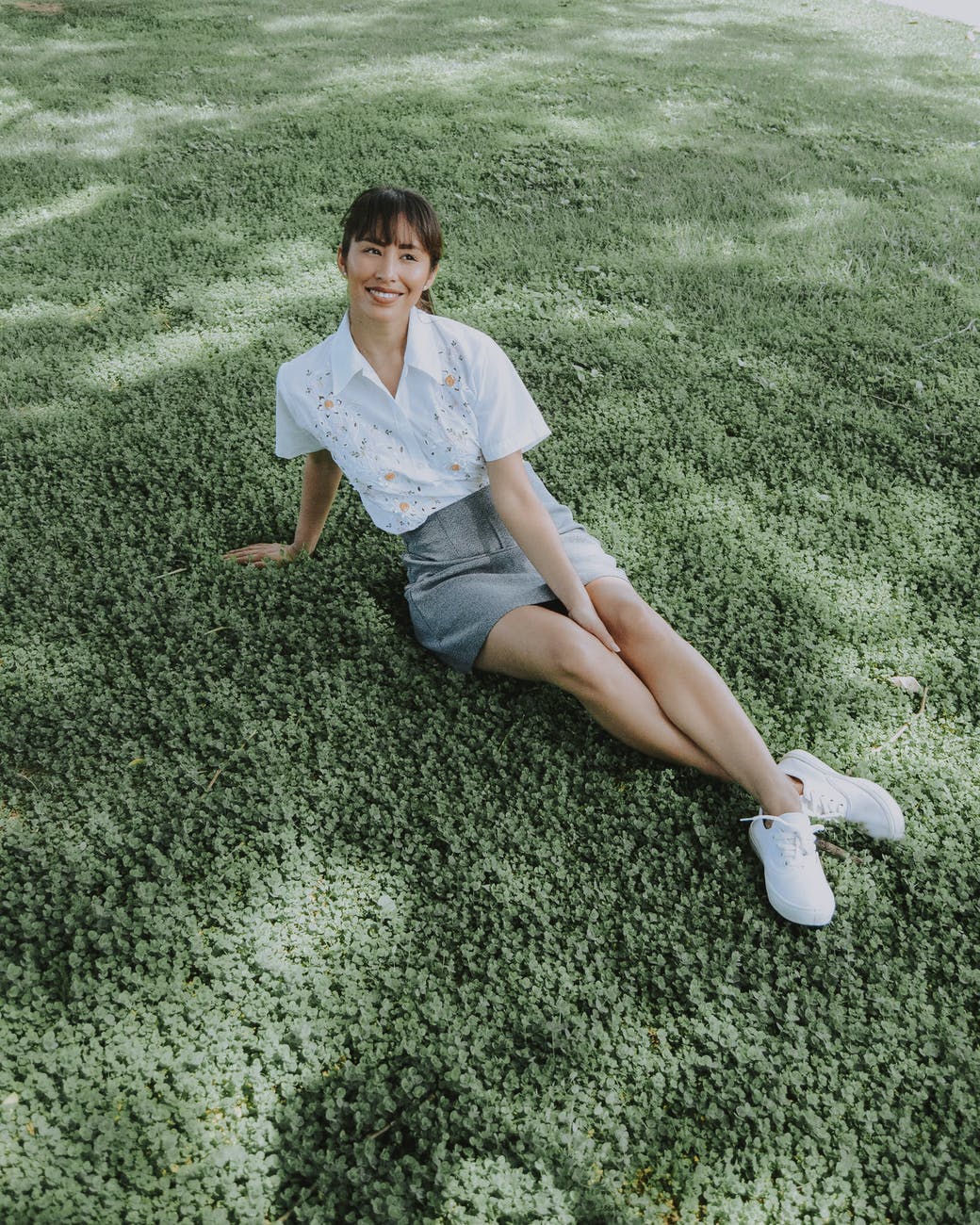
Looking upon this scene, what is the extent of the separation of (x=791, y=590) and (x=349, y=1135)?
7.02 feet

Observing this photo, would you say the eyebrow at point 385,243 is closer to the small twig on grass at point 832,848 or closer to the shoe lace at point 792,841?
the shoe lace at point 792,841

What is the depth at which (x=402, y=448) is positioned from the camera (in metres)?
2.69

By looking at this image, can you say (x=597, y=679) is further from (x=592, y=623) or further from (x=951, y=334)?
(x=951, y=334)

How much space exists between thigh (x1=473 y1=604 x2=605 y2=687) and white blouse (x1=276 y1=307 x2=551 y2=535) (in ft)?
1.40

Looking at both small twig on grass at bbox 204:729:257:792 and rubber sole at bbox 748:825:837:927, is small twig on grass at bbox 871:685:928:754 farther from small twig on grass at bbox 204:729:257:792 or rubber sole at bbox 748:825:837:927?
small twig on grass at bbox 204:729:257:792

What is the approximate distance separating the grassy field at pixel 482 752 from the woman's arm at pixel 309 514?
0.07 m

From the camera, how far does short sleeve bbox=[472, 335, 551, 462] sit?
8.38ft

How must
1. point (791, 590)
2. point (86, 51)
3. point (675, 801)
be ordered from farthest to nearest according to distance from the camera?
point (86, 51) → point (791, 590) → point (675, 801)

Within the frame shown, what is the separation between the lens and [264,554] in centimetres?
320

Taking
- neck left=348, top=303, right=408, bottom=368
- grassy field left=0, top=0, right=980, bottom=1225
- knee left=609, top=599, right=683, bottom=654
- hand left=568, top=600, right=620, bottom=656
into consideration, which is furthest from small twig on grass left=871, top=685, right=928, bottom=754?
neck left=348, top=303, right=408, bottom=368

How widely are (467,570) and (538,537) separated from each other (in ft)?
0.94

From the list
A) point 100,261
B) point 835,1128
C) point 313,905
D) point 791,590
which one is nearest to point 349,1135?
point 313,905

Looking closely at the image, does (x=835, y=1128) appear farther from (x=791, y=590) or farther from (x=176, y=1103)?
(x=791, y=590)

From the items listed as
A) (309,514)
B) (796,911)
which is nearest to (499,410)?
(309,514)
